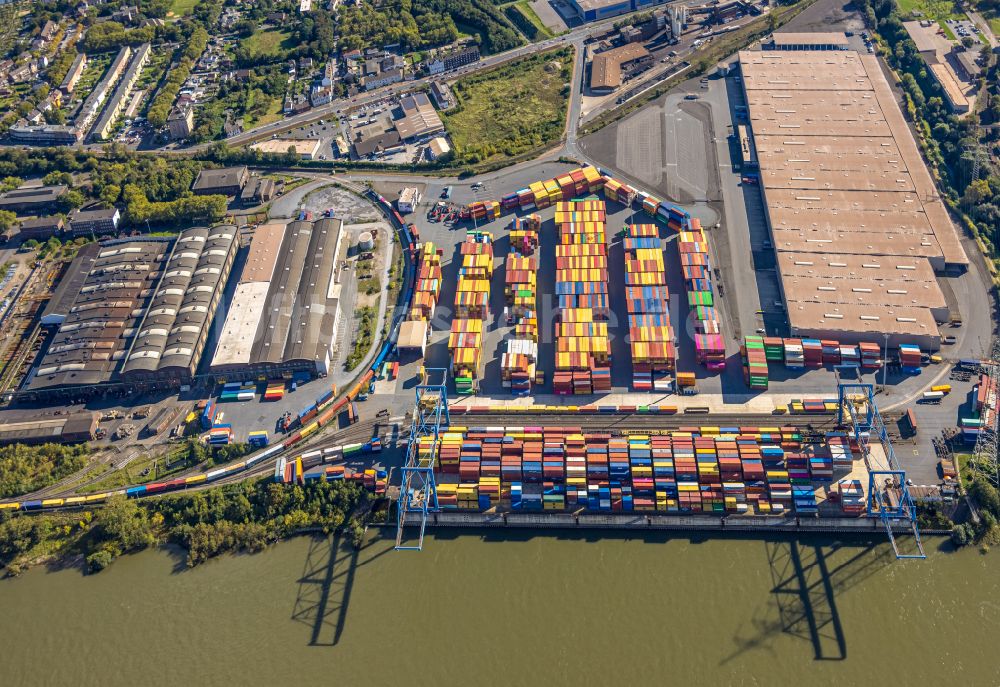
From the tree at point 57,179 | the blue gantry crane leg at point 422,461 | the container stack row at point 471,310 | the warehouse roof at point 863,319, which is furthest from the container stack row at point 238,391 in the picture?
the warehouse roof at point 863,319

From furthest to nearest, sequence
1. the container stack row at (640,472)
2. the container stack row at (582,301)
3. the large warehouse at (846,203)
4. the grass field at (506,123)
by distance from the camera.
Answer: the grass field at (506,123), the large warehouse at (846,203), the container stack row at (582,301), the container stack row at (640,472)

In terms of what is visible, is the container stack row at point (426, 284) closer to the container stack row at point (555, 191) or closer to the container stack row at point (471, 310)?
the container stack row at point (471, 310)

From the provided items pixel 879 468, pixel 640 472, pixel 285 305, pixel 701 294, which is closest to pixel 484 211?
pixel 285 305

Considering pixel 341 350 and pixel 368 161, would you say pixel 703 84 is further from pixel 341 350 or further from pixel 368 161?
pixel 341 350

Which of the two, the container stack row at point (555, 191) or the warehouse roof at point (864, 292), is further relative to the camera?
the container stack row at point (555, 191)

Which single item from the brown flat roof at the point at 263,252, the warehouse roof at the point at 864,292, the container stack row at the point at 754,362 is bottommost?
the container stack row at the point at 754,362

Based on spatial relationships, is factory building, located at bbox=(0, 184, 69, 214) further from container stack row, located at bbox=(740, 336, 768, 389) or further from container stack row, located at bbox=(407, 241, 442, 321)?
container stack row, located at bbox=(740, 336, 768, 389)

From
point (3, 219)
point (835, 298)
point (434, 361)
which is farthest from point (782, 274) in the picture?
point (3, 219)

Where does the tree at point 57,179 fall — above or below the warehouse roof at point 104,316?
above
